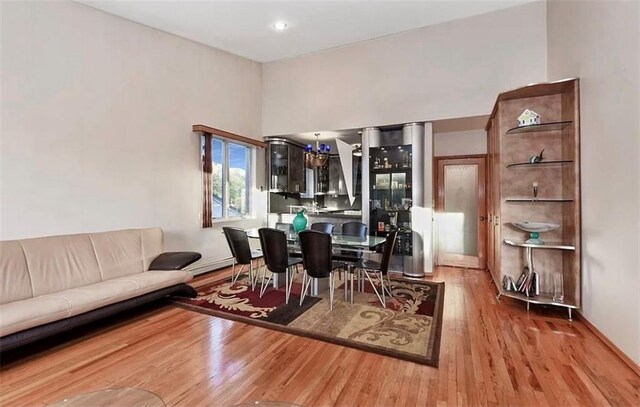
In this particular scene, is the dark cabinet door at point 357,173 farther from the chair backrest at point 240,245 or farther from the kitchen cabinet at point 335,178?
the chair backrest at point 240,245

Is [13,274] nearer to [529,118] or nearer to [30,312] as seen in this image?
[30,312]

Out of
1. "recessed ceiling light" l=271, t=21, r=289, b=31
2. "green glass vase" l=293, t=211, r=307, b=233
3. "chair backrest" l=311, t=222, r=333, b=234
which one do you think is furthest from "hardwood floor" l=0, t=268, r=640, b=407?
"recessed ceiling light" l=271, t=21, r=289, b=31

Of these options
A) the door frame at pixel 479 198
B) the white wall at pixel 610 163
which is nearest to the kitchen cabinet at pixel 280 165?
the door frame at pixel 479 198

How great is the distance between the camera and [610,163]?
2.53 m

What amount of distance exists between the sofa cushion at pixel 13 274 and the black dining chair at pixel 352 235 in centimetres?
328

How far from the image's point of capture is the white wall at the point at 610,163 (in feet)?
7.32

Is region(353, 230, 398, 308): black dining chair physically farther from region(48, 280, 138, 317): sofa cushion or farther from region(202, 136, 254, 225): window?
region(202, 136, 254, 225): window

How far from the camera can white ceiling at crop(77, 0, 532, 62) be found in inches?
156

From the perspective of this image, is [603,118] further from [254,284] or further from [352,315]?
[254,284]

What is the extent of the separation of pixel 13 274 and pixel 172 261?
140 cm

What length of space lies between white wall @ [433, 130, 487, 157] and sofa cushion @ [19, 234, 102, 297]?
18.7ft

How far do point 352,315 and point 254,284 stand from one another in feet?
5.62

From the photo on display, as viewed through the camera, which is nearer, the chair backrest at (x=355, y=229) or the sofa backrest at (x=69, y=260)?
the sofa backrest at (x=69, y=260)

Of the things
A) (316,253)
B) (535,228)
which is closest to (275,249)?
(316,253)
